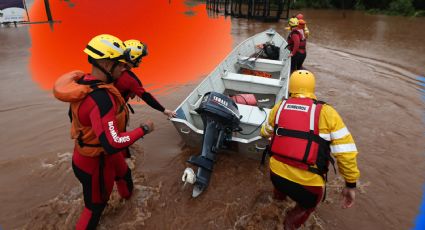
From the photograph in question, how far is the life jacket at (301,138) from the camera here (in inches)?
98.3

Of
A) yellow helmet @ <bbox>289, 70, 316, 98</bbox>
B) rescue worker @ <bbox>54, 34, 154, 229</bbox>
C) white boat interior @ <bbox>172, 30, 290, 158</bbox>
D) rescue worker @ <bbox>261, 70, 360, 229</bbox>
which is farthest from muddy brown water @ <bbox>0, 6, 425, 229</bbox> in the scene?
yellow helmet @ <bbox>289, 70, 316, 98</bbox>

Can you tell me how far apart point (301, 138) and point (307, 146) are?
0.27 ft

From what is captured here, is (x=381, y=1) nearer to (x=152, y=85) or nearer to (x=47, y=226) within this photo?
(x=152, y=85)

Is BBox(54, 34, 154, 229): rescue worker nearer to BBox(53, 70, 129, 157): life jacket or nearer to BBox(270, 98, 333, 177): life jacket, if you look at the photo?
BBox(53, 70, 129, 157): life jacket

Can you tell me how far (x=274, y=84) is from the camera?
5.95 meters

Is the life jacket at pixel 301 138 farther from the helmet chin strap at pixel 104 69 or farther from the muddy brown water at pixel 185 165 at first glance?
the helmet chin strap at pixel 104 69

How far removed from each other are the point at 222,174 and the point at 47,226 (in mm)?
2418

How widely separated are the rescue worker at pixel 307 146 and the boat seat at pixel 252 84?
10.6 ft

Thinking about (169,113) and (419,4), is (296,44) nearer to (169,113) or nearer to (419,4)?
(169,113)

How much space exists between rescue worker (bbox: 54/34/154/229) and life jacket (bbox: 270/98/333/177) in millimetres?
1226

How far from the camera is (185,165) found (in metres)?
4.81

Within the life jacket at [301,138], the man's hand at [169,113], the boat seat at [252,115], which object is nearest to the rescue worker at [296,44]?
the boat seat at [252,115]

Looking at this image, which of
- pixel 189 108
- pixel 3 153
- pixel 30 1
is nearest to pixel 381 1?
pixel 189 108

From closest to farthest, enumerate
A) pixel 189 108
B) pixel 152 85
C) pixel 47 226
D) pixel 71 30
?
Result: pixel 47 226 → pixel 189 108 → pixel 152 85 → pixel 71 30
